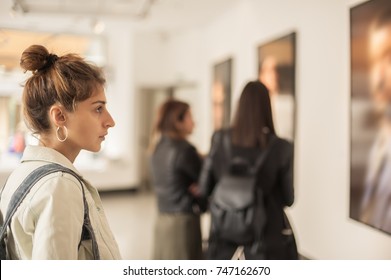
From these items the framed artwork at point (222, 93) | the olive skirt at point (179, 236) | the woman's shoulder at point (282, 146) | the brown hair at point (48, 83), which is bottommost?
the olive skirt at point (179, 236)

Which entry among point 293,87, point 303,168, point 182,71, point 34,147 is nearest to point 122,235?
point 303,168

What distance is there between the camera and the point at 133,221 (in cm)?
457

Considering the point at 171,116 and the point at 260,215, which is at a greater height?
the point at 171,116

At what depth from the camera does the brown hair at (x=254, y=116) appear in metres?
1.79

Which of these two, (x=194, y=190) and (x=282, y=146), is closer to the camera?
(x=282, y=146)

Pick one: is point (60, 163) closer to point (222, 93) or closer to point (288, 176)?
point (288, 176)

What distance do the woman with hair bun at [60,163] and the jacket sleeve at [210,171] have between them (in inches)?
37.5

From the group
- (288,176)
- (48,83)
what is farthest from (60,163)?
(288,176)

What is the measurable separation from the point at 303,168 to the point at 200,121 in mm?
3143

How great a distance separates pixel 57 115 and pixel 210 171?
114cm

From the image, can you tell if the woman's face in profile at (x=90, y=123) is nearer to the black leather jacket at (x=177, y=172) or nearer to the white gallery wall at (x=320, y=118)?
the black leather jacket at (x=177, y=172)

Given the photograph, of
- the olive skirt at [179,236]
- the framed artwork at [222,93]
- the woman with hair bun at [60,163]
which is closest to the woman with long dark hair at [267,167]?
the olive skirt at [179,236]

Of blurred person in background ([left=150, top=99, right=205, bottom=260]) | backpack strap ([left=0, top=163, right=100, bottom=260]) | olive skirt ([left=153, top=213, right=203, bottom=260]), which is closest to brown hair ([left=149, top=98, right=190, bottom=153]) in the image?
blurred person in background ([left=150, top=99, right=205, bottom=260])

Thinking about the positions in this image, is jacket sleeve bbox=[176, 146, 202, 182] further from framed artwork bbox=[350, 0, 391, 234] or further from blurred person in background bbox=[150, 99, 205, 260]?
framed artwork bbox=[350, 0, 391, 234]
